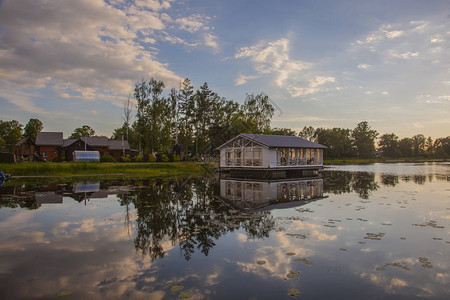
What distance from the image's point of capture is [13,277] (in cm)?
604

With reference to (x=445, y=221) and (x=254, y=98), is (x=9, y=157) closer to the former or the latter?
(x=445, y=221)

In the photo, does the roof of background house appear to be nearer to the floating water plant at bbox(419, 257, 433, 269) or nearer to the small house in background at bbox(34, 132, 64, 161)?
the floating water plant at bbox(419, 257, 433, 269)

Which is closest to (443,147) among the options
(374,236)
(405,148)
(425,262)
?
(405,148)

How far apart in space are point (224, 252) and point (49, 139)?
5500 centimetres

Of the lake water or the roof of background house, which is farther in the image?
the roof of background house

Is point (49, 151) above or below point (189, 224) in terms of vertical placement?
above

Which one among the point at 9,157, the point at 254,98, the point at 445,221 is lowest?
the point at 445,221

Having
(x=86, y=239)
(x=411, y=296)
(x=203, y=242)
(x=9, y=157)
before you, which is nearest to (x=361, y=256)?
(x=411, y=296)

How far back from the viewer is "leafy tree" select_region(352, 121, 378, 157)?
106 meters

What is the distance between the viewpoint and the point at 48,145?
170 ft

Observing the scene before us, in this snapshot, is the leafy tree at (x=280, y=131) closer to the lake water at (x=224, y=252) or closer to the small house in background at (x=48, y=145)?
the small house in background at (x=48, y=145)

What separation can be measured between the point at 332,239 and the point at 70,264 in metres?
7.08

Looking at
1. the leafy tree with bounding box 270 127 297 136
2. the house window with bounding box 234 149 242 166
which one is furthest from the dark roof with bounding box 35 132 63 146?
the leafy tree with bounding box 270 127 297 136

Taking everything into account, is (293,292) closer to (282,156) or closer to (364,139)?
(282,156)
